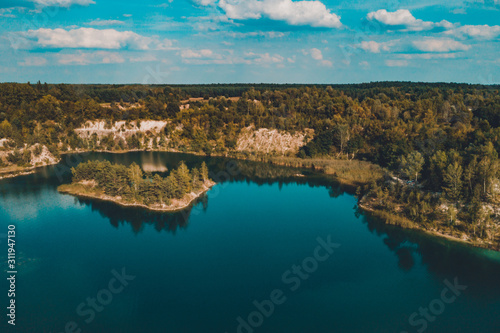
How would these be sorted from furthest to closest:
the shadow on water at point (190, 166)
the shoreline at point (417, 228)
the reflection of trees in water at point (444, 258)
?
the shadow on water at point (190, 166) < the shoreline at point (417, 228) < the reflection of trees in water at point (444, 258)

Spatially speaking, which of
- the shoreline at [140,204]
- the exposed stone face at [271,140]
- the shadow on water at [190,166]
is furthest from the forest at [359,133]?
the shoreline at [140,204]

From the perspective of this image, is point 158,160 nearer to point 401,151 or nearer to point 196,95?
point 401,151

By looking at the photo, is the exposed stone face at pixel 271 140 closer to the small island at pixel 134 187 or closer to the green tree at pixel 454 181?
the small island at pixel 134 187

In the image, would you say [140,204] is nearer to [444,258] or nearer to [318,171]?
[318,171]

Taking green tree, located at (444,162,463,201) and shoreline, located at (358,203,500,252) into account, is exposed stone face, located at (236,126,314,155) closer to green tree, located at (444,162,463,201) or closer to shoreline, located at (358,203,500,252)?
shoreline, located at (358,203,500,252)

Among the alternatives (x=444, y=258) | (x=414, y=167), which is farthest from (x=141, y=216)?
(x=414, y=167)
